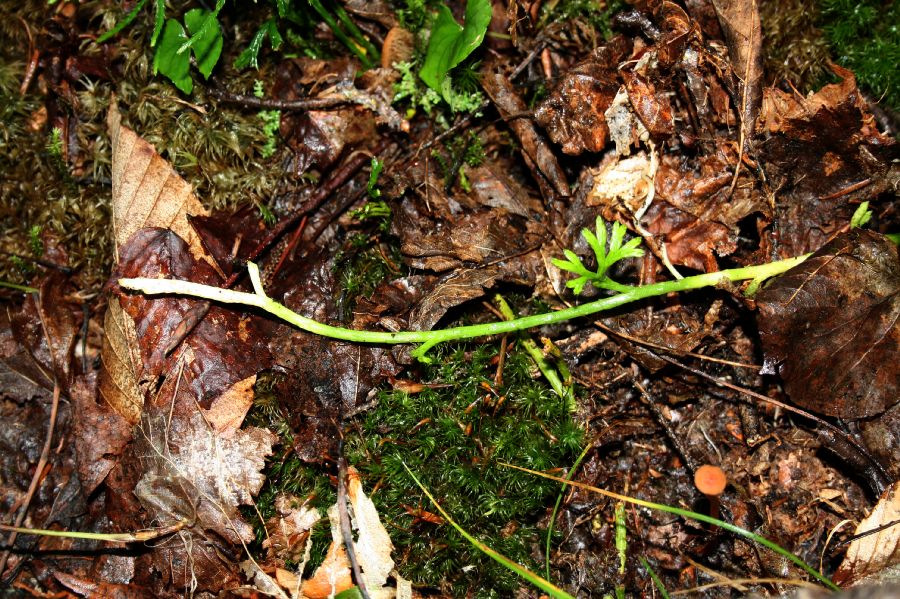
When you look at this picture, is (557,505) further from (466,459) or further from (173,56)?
(173,56)

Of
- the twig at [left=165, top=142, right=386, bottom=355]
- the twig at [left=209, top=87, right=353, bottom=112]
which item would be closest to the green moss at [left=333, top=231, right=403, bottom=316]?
the twig at [left=165, top=142, right=386, bottom=355]

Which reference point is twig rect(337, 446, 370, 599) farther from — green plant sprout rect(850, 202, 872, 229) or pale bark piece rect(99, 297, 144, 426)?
green plant sprout rect(850, 202, 872, 229)

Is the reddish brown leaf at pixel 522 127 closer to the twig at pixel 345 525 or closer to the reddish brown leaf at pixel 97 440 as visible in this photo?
the twig at pixel 345 525

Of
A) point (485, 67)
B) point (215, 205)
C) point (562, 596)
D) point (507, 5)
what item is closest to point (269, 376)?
point (215, 205)

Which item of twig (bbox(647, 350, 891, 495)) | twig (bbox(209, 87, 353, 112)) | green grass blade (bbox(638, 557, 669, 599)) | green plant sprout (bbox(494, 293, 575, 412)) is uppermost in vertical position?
twig (bbox(209, 87, 353, 112))

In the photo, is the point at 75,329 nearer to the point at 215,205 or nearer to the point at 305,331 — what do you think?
the point at 215,205
